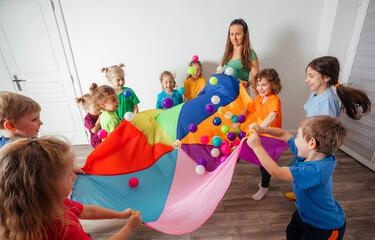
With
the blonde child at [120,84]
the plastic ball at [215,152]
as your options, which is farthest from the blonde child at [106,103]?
the plastic ball at [215,152]

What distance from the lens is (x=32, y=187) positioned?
51 cm

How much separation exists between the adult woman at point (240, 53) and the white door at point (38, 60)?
2.13 meters

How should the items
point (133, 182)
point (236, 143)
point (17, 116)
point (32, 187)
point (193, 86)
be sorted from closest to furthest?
point (32, 187), point (17, 116), point (133, 182), point (236, 143), point (193, 86)

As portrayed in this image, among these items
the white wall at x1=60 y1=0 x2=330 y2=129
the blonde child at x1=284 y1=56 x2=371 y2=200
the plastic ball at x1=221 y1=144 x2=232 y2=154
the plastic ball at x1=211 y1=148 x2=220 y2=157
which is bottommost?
the plastic ball at x1=211 y1=148 x2=220 y2=157

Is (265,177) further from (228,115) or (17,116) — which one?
(17,116)

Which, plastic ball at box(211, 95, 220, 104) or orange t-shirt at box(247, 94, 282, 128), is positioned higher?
plastic ball at box(211, 95, 220, 104)

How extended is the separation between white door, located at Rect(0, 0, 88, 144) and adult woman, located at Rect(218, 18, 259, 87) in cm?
213

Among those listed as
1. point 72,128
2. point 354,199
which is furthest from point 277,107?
point 72,128

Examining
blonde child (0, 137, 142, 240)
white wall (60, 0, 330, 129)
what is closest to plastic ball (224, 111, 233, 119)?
white wall (60, 0, 330, 129)

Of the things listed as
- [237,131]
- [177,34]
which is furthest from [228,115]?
[177,34]

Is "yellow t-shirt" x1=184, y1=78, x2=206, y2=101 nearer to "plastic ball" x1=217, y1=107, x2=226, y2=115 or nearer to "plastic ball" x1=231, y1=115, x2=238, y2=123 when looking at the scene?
"plastic ball" x1=217, y1=107, x2=226, y2=115

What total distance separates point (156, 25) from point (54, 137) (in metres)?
2.16

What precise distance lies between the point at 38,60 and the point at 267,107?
2.88 metres

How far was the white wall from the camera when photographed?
2311 millimetres
